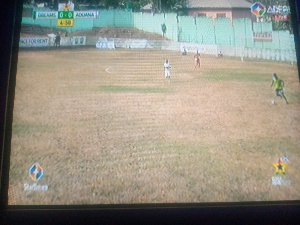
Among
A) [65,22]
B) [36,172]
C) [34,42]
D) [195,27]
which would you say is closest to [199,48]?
[195,27]

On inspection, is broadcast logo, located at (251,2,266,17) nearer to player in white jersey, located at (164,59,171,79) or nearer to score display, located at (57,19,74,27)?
player in white jersey, located at (164,59,171,79)

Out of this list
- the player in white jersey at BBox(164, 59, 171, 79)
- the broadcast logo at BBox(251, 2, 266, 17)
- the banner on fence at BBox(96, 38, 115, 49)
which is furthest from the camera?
the banner on fence at BBox(96, 38, 115, 49)

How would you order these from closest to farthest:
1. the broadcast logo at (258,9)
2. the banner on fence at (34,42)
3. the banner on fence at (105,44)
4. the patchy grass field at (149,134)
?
the patchy grass field at (149,134) < the banner on fence at (34,42) < the broadcast logo at (258,9) < the banner on fence at (105,44)

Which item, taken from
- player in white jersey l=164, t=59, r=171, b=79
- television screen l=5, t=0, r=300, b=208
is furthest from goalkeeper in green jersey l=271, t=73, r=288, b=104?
player in white jersey l=164, t=59, r=171, b=79

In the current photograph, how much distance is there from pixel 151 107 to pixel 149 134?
0.86ft

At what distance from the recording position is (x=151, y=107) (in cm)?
223

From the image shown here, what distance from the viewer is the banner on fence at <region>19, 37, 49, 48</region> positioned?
215cm

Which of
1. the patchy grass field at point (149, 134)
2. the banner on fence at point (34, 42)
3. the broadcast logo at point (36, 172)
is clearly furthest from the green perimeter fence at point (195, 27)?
the broadcast logo at point (36, 172)

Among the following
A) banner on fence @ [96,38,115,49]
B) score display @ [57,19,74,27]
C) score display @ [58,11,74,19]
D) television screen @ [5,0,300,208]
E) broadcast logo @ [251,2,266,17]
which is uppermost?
broadcast logo @ [251,2,266,17]

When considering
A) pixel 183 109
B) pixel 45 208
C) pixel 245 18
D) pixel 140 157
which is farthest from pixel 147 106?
pixel 245 18

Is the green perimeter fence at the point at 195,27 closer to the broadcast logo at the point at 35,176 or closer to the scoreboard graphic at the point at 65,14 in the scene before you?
the scoreboard graphic at the point at 65,14

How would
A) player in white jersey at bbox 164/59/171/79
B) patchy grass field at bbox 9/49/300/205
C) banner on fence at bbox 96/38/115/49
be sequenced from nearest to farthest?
patchy grass field at bbox 9/49/300/205
player in white jersey at bbox 164/59/171/79
banner on fence at bbox 96/38/115/49

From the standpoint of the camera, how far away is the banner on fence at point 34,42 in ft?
7.04

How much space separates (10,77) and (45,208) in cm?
110
